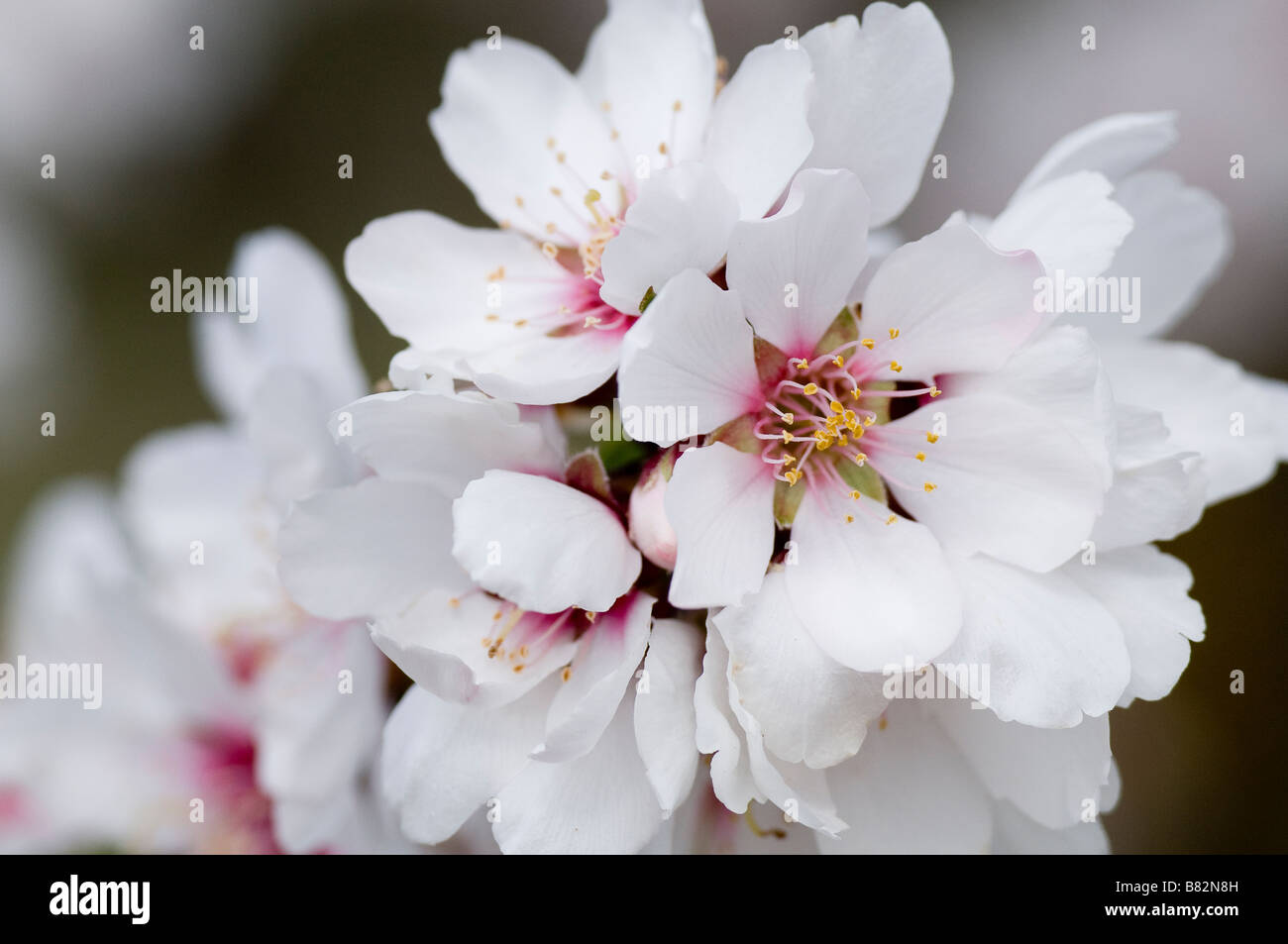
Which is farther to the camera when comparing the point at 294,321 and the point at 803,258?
the point at 294,321

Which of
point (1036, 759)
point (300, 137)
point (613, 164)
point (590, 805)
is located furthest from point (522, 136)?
point (300, 137)

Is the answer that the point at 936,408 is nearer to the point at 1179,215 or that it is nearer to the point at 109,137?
the point at 1179,215

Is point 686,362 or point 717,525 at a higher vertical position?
point 686,362

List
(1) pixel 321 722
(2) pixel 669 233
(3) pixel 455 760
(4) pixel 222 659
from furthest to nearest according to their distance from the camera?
(4) pixel 222 659
(1) pixel 321 722
(3) pixel 455 760
(2) pixel 669 233

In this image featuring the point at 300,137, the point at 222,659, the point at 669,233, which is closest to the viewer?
the point at 669,233

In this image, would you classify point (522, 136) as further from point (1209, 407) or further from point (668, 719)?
point (1209, 407)

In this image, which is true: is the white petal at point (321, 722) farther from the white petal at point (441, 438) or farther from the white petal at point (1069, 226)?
the white petal at point (1069, 226)

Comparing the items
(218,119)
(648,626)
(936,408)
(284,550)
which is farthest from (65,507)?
(218,119)
